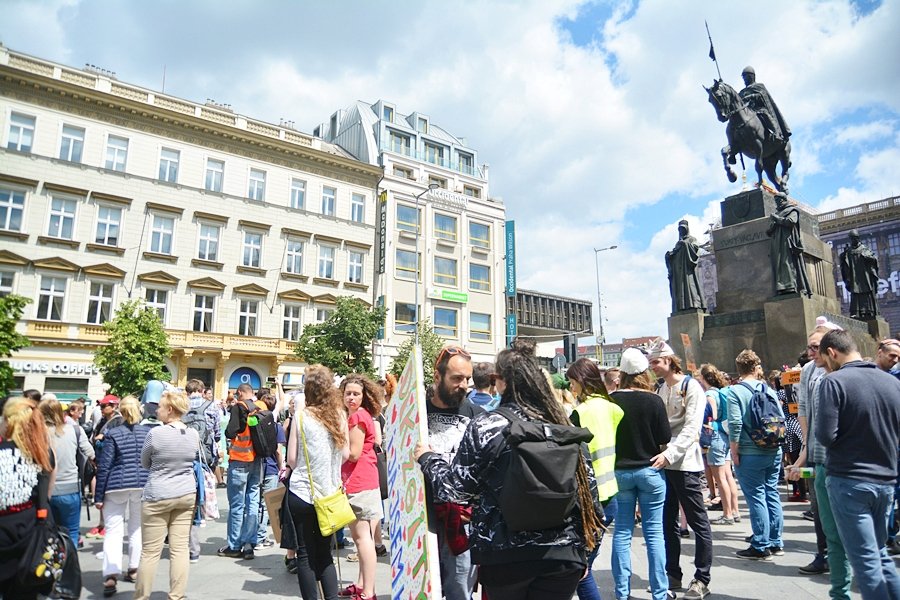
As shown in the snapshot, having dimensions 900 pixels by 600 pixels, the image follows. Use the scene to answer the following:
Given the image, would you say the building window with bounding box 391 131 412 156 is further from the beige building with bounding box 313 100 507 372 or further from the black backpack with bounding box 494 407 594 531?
the black backpack with bounding box 494 407 594 531

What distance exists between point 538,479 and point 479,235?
46691 millimetres

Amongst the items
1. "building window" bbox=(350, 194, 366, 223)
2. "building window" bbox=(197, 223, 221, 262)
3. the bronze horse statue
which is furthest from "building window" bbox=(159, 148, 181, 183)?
the bronze horse statue

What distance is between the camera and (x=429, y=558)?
2.69 meters

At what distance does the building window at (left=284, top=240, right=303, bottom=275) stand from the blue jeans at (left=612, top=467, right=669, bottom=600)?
111ft

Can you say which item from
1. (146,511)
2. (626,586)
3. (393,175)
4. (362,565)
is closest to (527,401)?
(626,586)

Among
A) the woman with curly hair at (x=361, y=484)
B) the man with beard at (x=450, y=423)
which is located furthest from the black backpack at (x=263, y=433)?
the man with beard at (x=450, y=423)

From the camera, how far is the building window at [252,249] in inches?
1380

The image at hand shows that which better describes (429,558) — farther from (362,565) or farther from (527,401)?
(362,565)

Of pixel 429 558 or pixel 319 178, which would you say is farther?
pixel 319 178

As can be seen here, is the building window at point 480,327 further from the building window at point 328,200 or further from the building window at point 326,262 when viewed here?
the building window at point 328,200

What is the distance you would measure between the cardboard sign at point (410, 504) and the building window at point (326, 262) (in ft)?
115

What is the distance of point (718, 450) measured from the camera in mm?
7820

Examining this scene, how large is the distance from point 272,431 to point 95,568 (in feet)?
8.20

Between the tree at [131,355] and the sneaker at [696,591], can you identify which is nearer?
the sneaker at [696,591]
